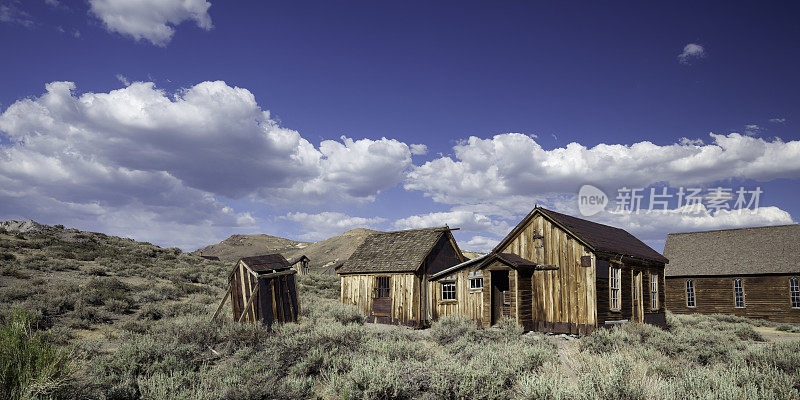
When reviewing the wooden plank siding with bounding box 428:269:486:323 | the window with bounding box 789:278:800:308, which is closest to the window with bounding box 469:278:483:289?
the wooden plank siding with bounding box 428:269:486:323

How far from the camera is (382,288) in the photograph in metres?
21.9

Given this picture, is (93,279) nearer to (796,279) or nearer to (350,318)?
(350,318)

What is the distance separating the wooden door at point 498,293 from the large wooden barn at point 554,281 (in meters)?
0.04

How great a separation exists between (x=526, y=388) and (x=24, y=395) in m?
6.86

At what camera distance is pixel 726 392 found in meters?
6.23

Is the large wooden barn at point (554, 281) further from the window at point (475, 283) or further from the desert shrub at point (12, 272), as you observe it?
the desert shrub at point (12, 272)

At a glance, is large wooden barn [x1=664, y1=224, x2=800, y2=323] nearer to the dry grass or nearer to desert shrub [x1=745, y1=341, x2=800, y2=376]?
the dry grass

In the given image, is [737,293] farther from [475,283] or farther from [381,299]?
[381,299]

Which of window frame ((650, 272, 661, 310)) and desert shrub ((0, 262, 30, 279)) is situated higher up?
desert shrub ((0, 262, 30, 279))

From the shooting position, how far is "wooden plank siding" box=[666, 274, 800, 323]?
2586cm

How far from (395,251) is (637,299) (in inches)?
447

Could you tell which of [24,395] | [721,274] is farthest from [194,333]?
[721,274]

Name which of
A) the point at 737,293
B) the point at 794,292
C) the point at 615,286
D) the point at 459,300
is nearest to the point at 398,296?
the point at 459,300

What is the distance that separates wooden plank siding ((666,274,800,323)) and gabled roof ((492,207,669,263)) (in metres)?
8.63
